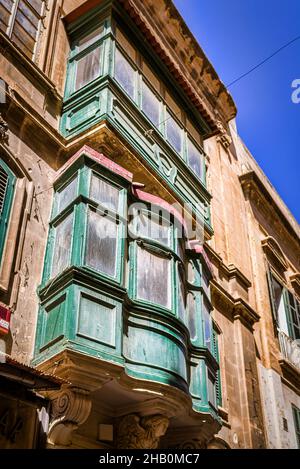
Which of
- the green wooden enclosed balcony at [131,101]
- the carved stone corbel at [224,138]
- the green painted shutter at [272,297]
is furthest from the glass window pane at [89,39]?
the green painted shutter at [272,297]

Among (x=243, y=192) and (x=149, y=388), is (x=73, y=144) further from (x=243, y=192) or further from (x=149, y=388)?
(x=243, y=192)

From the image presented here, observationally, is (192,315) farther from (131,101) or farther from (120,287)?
(131,101)

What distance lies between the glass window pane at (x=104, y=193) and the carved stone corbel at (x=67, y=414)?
268cm

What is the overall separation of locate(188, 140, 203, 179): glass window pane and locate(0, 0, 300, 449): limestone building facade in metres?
0.04

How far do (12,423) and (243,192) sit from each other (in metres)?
12.5

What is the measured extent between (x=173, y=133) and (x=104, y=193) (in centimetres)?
354

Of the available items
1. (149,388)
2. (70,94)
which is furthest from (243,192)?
(149,388)

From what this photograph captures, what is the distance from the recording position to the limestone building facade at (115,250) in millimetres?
6953

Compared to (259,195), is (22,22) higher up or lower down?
lower down

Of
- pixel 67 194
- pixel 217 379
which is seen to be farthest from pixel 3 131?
pixel 217 379

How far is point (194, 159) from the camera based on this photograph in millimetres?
11742

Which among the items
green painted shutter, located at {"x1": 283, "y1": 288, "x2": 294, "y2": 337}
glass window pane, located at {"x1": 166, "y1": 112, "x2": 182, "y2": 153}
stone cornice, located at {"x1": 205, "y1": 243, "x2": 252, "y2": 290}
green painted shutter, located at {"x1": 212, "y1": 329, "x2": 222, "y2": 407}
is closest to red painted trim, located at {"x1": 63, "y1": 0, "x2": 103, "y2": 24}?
glass window pane, located at {"x1": 166, "y1": 112, "x2": 182, "y2": 153}

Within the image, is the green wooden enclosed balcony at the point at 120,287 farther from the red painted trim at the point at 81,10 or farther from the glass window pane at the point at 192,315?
the red painted trim at the point at 81,10

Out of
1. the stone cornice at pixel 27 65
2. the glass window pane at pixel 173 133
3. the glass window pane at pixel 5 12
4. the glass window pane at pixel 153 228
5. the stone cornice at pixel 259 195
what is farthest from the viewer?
the stone cornice at pixel 259 195
